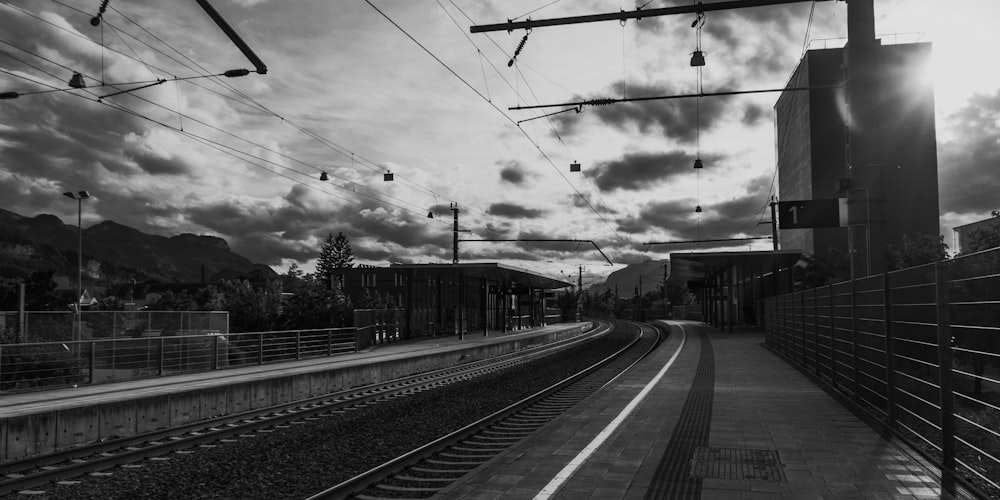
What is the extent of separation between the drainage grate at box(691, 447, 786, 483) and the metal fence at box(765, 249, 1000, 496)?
160 centimetres

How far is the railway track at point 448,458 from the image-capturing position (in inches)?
299

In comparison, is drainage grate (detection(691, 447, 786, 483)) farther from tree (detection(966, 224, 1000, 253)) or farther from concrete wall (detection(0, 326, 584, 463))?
tree (detection(966, 224, 1000, 253))

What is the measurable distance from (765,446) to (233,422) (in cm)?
841

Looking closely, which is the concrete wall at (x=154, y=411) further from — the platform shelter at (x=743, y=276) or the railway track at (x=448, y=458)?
the platform shelter at (x=743, y=276)

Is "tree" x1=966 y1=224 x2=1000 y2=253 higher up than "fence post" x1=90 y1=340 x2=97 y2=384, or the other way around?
"tree" x1=966 y1=224 x2=1000 y2=253

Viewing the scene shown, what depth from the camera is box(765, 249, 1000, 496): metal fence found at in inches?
263

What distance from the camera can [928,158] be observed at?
8231cm

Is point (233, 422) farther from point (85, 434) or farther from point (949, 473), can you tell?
point (949, 473)

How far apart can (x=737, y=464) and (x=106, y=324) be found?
19.5 metres

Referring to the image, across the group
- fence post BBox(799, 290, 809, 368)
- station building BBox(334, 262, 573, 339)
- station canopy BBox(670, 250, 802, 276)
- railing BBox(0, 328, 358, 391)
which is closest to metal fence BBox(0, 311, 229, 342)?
railing BBox(0, 328, 358, 391)

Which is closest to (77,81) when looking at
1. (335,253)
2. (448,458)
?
(448,458)

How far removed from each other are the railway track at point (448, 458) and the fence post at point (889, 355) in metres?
4.70

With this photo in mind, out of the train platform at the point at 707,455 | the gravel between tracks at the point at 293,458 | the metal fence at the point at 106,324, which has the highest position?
the metal fence at the point at 106,324

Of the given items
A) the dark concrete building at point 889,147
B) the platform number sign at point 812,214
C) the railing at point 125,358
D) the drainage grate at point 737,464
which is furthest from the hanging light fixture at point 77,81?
the dark concrete building at point 889,147
